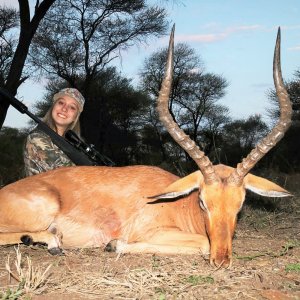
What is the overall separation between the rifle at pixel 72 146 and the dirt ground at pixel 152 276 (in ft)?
5.79

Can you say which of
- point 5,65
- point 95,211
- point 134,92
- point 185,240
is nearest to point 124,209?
point 95,211

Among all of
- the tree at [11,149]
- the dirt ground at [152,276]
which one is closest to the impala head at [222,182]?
the dirt ground at [152,276]

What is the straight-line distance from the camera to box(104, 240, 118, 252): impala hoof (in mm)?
4668

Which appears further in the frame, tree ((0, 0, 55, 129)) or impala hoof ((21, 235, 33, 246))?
tree ((0, 0, 55, 129))

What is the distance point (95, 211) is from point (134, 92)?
24.0 metres

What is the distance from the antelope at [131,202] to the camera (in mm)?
4332

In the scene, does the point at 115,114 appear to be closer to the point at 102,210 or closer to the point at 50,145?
the point at 50,145

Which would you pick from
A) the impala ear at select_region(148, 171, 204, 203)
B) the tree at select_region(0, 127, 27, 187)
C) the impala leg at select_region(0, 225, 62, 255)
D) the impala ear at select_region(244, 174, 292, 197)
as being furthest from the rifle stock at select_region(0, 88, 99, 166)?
the tree at select_region(0, 127, 27, 187)

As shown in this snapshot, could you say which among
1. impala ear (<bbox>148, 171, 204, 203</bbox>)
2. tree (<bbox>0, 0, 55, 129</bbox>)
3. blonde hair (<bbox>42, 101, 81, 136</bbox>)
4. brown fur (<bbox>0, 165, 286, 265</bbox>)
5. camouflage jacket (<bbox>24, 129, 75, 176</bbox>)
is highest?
tree (<bbox>0, 0, 55, 129</bbox>)

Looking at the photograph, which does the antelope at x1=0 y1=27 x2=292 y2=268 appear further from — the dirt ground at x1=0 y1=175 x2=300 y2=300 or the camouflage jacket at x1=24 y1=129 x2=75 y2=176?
the camouflage jacket at x1=24 y1=129 x2=75 y2=176

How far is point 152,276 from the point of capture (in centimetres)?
346

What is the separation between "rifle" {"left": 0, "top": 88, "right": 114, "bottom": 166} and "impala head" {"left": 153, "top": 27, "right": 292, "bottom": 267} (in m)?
2.21

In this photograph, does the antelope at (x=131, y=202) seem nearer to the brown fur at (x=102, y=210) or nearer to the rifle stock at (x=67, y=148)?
the brown fur at (x=102, y=210)

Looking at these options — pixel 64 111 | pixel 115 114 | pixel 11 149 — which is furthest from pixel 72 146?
pixel 115 114
